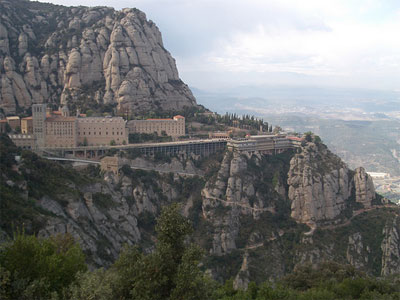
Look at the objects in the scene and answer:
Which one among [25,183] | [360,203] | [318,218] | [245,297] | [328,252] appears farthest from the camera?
[360,203]

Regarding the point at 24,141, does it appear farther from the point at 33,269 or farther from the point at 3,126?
the point at 33,269

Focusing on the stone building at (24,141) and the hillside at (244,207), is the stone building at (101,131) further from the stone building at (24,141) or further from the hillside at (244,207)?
the stone building at (24,141)

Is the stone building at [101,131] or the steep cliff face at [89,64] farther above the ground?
the steep cliff face at [89,64]

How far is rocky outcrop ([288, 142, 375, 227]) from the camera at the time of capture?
233ft

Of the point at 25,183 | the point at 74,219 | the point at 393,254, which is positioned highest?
the point at 25,183

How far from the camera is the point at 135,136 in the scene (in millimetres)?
82062

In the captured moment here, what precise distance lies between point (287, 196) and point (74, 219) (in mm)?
37964

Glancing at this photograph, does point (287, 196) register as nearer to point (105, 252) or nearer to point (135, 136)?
point (135, 136)

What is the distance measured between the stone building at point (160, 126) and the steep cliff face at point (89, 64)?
1048cm

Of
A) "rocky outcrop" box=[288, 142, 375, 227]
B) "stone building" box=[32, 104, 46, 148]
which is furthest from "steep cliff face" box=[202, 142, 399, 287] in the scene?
"stone building" box=[32, 104, 46, 148]

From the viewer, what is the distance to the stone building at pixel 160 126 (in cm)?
8456

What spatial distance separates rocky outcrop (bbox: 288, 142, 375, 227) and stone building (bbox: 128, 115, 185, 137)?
875 inches

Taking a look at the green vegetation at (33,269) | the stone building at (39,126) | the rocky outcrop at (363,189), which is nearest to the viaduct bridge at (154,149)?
the stone building at (39,126)

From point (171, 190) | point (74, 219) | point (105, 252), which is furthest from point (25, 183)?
point (171, 190)
